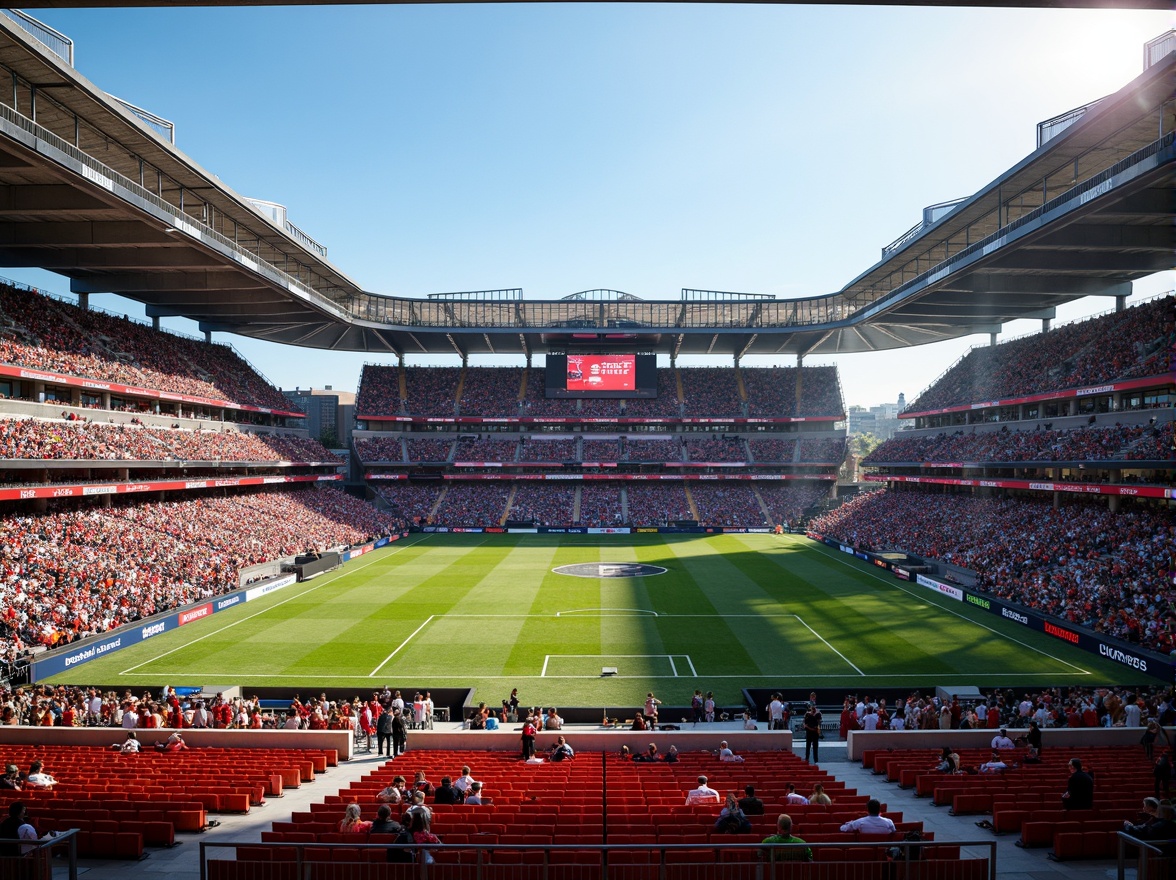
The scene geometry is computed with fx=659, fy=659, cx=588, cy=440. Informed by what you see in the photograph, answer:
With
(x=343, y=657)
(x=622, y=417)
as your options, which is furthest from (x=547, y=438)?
(x=343, y=657)

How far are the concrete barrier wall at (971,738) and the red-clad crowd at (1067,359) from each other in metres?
22.9

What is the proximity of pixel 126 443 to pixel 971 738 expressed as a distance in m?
41.3

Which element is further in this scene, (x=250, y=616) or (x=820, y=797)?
(x=250, y=616)

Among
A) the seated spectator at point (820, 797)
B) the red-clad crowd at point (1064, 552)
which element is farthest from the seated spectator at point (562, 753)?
the red-clad crowd at point (1064, 552)

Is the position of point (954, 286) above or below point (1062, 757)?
above

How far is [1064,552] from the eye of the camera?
106 feet

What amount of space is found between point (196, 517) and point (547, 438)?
37432 mm

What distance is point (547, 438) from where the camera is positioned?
71812 millimetres

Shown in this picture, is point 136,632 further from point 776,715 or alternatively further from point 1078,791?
point 1078,791

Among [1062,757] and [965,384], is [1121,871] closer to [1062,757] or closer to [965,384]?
[1062,757]

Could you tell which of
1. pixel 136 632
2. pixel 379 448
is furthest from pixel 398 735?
pixel 379 448

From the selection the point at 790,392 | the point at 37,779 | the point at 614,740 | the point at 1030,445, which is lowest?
the point at 614,740

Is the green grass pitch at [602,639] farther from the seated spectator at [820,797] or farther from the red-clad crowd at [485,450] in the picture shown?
the red-clad crowd at [485,450]

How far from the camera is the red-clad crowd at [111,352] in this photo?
3372 centimetres
